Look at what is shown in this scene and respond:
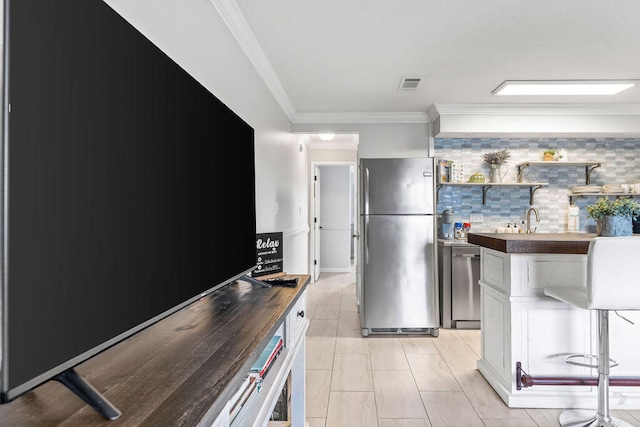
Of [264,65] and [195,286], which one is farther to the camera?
[264,65]

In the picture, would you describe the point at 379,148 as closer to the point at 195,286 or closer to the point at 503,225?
the point at 503,225

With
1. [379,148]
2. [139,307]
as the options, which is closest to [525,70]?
[379,148]

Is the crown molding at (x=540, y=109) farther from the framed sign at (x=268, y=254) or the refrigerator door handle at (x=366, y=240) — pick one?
the framed sign at (x=268, y=254)

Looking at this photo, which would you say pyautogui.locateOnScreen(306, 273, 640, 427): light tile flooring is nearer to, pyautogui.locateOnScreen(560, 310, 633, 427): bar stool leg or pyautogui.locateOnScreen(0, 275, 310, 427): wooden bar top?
pyautogui.locateOnScreen(560, 310, 633, 427): bar stool leg

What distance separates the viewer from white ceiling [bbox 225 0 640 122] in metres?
2.25

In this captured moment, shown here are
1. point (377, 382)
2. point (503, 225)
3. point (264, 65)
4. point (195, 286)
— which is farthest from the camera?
point (503, 225)

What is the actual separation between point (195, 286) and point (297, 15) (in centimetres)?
177

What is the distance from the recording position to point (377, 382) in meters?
2.83

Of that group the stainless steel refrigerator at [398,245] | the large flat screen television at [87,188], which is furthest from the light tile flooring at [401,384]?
the large flat screen television at [87,188]

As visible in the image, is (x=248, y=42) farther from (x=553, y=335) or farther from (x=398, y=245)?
(x=553, y=335)

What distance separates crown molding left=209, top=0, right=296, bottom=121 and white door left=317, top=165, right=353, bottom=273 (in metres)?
4.13

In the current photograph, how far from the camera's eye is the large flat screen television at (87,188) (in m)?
0.58

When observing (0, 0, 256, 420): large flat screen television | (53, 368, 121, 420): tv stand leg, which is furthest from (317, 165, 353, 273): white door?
(53, 368, 121, 420): tv stand leg

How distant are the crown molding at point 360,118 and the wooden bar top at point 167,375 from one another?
3.55 m
